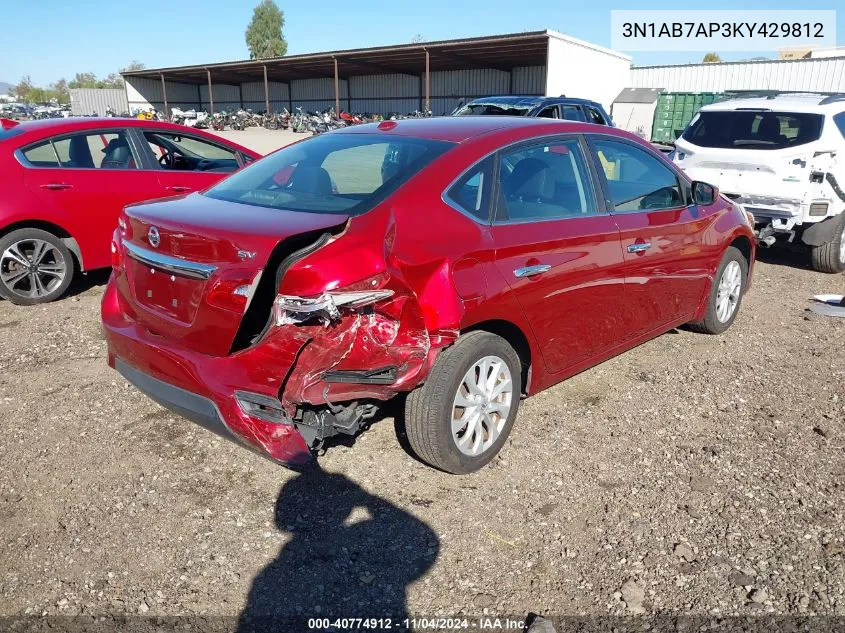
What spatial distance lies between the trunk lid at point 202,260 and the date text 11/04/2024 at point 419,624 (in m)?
1.16

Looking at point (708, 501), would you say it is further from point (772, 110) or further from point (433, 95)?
point (433, 95)

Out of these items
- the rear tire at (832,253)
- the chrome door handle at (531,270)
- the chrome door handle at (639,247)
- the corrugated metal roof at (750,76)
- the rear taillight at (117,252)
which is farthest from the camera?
the corrugated metal roof at (750,76)

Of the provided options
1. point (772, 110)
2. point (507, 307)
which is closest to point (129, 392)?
point (507, 307)

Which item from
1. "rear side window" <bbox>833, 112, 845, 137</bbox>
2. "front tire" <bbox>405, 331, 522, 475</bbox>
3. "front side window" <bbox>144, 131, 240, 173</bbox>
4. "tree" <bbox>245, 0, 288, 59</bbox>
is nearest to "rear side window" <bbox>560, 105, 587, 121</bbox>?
"rear side window" <bbox>833, 112, 845, 137</bbox>

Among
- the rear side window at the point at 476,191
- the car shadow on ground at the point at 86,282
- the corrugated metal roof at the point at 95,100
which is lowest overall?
the car shadow on ground at the point at 86,282

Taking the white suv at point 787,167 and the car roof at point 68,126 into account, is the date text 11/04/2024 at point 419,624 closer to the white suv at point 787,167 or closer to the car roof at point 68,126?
the car roof at point 68,126

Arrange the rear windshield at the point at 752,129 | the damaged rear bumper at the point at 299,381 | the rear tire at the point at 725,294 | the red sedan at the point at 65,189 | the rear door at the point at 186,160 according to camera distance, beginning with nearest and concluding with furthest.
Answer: the damaged rear bumper at the point at 299,381 → the rear tire at the point at 725,294 → the red sedan at the point at 65,189 → the rear door at the point at 186,160 → the rear windshield at the point at 752,129

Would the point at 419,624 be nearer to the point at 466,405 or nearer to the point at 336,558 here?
the point at 336,558

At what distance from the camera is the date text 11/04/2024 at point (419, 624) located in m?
2.45

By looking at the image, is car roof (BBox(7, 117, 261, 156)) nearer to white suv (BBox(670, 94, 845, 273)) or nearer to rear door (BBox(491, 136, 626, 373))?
rear door (BBox(491, 136, 626, 373))

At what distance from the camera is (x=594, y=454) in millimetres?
3641

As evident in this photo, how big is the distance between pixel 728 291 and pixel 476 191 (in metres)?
2.99

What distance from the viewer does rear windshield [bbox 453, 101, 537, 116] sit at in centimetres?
1026

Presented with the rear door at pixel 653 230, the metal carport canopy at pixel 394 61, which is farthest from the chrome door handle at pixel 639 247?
the metal carport canopy at pixel 394 61
